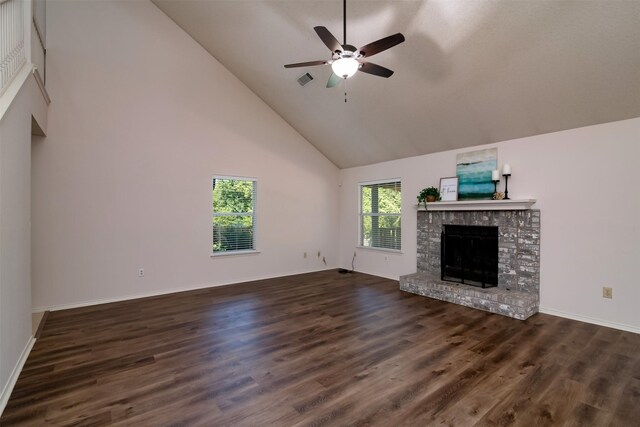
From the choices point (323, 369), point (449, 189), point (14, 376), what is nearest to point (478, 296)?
point (449, 189)

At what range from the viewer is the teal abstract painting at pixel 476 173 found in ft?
14.5

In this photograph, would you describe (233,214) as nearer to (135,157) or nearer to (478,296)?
(135,157)

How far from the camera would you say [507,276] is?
4.22m

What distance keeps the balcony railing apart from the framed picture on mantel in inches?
204

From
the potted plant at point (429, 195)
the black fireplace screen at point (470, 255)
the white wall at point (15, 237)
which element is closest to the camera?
the white wall at point (15, 237)

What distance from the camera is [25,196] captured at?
271 centimetres

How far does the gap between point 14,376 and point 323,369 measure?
2346 millimetres

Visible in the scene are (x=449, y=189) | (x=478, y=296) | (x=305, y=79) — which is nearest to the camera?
(x=478, y=296)

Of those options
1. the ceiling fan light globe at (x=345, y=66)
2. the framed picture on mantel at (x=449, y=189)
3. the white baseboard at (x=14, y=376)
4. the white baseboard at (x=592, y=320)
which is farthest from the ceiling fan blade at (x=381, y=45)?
the white baseboard at (x=592, y=320)

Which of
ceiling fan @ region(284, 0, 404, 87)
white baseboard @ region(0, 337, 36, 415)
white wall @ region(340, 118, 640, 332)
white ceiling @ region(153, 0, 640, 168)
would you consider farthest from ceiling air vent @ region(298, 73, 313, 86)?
white baseboard @ region(0, 337, 36, 415)

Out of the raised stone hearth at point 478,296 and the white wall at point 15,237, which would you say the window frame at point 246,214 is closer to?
the white wall at point 15,237

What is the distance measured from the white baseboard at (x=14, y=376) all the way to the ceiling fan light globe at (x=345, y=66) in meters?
3.42

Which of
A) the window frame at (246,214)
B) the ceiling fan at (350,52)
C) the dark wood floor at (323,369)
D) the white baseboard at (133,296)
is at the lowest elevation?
the dark wood floor at (323,369)

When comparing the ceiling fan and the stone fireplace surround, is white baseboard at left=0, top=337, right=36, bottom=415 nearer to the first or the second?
the ceiling fan
